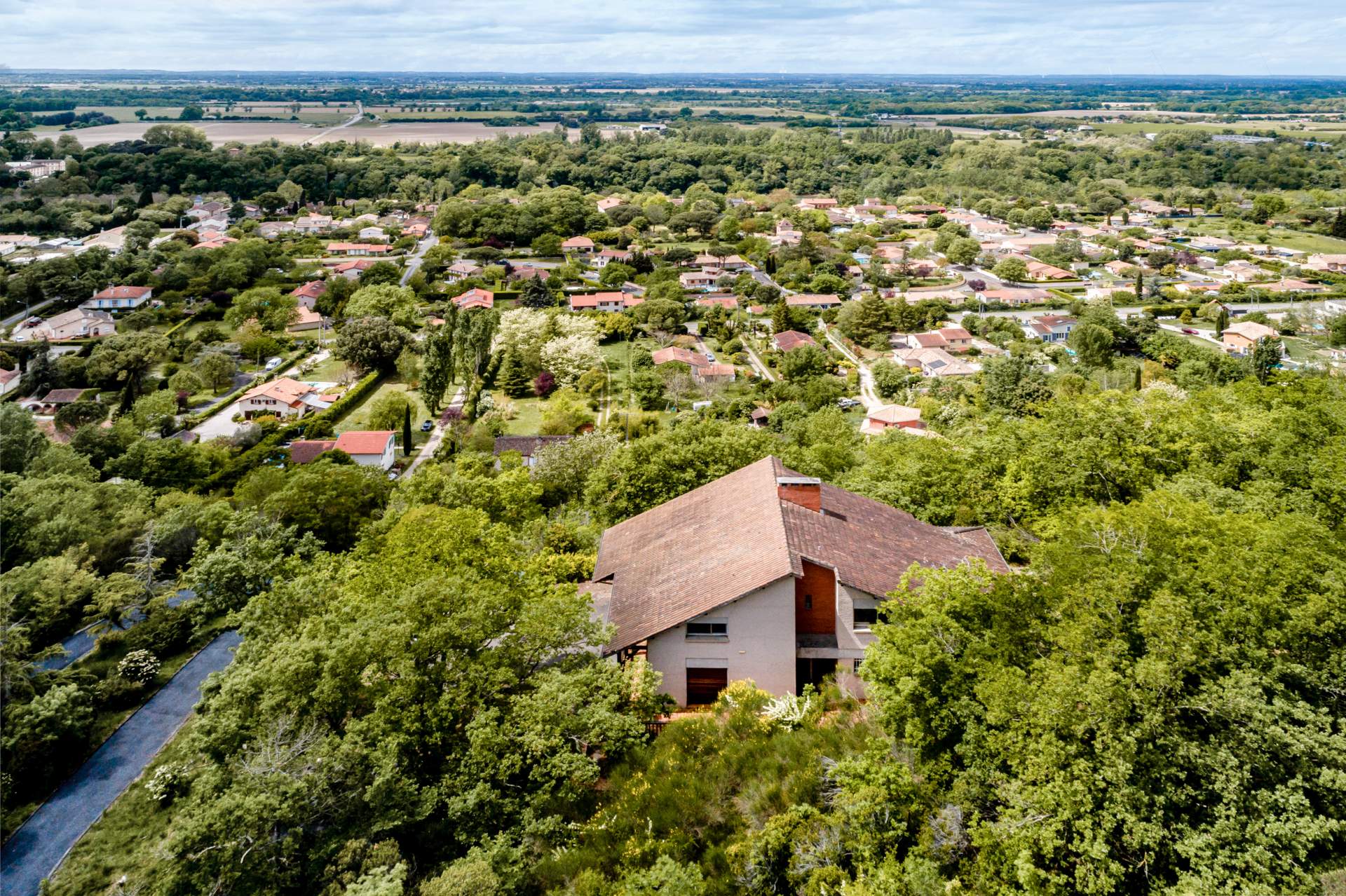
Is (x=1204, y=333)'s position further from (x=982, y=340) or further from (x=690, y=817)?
(x=690, y=817)

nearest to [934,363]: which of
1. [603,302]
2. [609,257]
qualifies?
[603,302]

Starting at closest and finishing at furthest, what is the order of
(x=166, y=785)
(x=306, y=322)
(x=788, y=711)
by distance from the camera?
(x=788, y=711) < (x=166, y=785) < (x=306, y=322)

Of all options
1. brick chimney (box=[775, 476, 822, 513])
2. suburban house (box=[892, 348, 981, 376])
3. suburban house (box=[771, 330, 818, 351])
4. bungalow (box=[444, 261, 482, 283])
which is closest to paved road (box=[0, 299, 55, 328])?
bungalow (box=[444, 261, 482, 283])

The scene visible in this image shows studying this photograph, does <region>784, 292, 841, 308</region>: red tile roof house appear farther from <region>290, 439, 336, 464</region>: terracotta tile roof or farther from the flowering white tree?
<region>290, 439, 336, 464</region>: terracotta tile roof

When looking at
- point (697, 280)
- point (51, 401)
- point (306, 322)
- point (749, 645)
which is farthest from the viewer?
point (697, 280)

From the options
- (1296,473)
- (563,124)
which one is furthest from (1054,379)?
(563,124)

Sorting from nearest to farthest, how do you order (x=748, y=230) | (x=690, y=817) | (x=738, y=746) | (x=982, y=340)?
(x=690, y=817)
(x=738, y=746)
(x=982, y=340)
(x=748, y=230)

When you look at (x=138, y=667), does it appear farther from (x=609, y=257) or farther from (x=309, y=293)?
(x=609, y=257)
